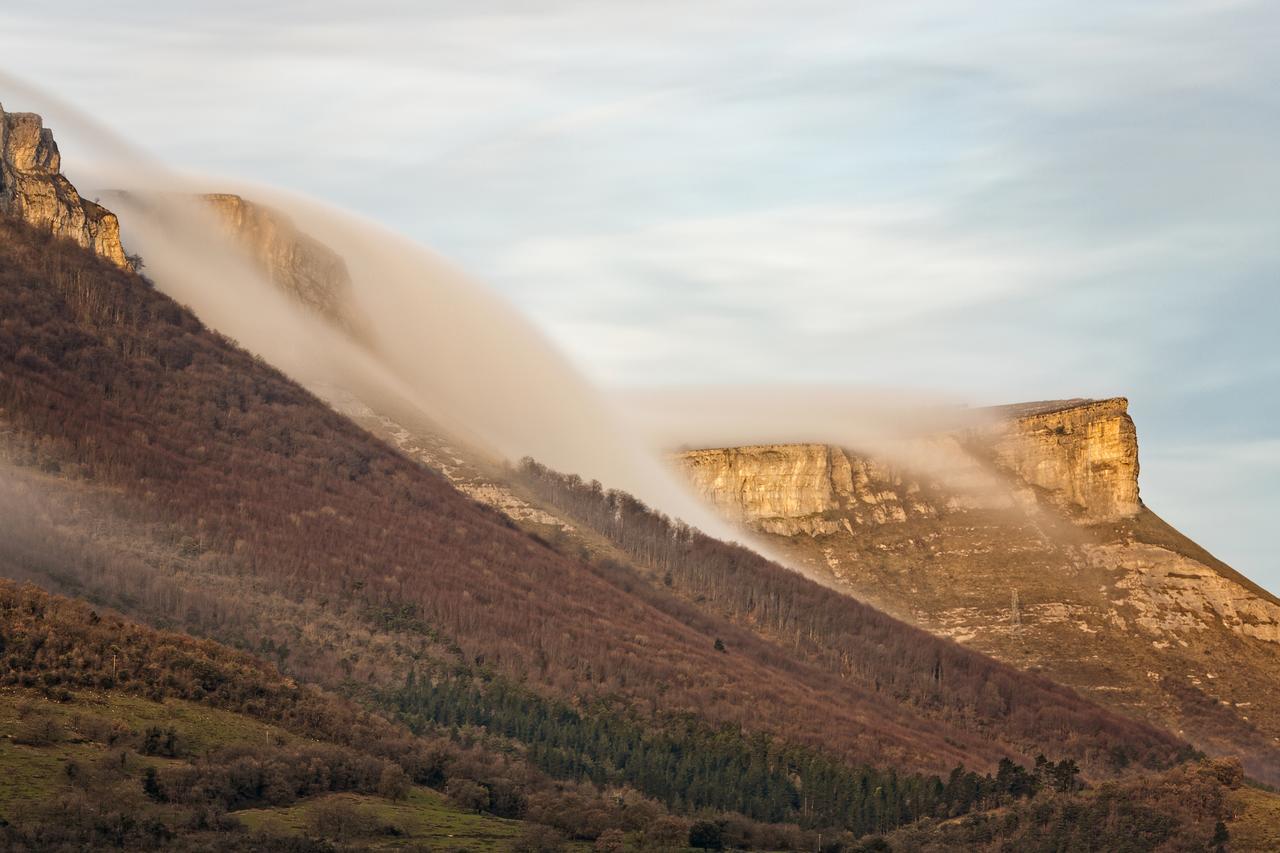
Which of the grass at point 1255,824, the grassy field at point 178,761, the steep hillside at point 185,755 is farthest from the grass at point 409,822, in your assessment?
the grass at point 1255,824

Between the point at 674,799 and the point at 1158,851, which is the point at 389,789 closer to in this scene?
the point at 674,799

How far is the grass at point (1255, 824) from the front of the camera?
103375 mm

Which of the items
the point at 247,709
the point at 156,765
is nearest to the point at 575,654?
the point at 247,709

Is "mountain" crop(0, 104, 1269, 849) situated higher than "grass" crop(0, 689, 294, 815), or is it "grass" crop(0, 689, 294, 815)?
"mountain" crop(0, 104, 1269, 849)

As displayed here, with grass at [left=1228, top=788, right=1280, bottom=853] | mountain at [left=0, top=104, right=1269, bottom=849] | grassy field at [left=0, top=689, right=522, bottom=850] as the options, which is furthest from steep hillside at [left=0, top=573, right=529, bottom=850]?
grass at [left=1228, top=788, right=1280, bottom=853]

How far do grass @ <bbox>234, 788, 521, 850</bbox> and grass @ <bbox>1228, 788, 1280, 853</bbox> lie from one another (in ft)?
137

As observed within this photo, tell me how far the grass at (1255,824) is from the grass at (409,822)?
41.7 metres

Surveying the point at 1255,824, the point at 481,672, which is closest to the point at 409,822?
the point at 1255,824

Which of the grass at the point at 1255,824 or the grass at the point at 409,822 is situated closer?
the grass at the point at 409,822

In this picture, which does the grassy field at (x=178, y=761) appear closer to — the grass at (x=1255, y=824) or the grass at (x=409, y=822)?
the grass at (x=409, y=822)

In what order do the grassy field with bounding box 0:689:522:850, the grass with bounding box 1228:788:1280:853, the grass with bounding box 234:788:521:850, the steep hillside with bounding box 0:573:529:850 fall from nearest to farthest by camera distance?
the steep hillside with bounding box 0:573:529:850
the grassy field with bounding box 0:689:522:850
the grass with bounding box 234:788:521:850
the grass with bounding box 1228:788:1280:853

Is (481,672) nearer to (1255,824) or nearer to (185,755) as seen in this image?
(185,755)

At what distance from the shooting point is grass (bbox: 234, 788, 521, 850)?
3880 inches

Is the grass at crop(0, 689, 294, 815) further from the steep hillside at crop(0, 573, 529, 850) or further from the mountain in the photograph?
the mountain
